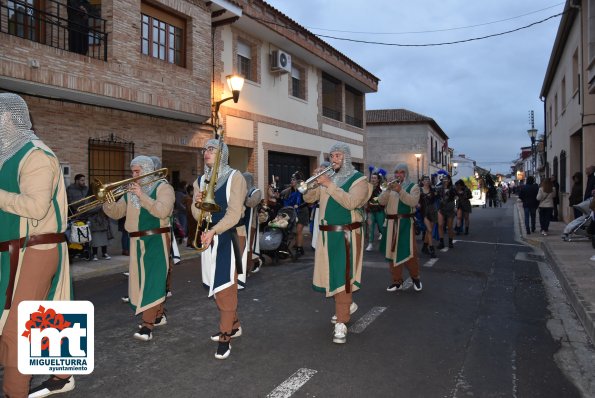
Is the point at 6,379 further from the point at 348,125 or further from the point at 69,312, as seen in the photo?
the point at 348,125

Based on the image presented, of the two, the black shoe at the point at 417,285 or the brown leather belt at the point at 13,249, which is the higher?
the brown leather belt at the point at 13,249

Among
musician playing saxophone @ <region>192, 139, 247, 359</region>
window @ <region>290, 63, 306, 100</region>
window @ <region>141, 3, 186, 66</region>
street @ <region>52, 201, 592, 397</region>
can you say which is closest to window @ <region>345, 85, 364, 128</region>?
window @ <region>290, 63, 306, 100</region>

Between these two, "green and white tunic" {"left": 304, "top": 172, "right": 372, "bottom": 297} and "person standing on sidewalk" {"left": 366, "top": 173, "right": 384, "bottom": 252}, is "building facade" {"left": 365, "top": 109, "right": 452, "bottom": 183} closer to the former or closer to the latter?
"person standing on sidewalk" {"left": 366, "top": 173, "right": 384, "bottom": 252}

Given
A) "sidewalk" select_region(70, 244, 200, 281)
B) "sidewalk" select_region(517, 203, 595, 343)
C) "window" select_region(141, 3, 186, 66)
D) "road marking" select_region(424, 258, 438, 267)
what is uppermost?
"window" select_region(141, 3, 186, 66)

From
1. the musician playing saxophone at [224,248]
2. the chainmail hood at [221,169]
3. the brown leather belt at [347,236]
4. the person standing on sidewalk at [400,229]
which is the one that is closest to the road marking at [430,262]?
the person standing on sidewalk at [400,229]

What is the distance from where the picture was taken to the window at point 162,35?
39.5ft

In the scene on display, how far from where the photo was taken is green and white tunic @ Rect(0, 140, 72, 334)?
2900mm

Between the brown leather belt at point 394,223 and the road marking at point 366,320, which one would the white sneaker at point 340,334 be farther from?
the brown leather belt at point 394,223

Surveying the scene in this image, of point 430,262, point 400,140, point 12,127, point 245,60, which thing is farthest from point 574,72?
point 400,140

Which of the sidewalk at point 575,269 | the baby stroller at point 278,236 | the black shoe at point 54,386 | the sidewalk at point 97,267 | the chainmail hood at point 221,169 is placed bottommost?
the black shoe at point 54,386

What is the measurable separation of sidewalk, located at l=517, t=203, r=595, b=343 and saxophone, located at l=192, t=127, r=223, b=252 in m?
3.90

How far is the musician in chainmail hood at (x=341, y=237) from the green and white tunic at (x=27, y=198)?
2432mm

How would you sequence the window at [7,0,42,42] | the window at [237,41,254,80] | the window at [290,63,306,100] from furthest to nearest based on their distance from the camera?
1. the window at [290,63,306,100]
2. the window at [237,41,254,80]
3. the window at [7,0,42,42]

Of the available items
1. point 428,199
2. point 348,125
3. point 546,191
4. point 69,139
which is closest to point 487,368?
point 428,199
